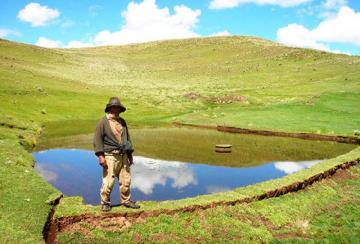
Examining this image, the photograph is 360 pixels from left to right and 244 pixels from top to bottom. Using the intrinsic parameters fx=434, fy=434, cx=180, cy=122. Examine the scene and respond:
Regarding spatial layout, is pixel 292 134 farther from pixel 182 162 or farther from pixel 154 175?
A: pixel 154 175

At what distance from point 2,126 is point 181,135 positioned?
1742 cm

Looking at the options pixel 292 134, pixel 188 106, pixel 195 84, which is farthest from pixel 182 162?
pixel 195 84

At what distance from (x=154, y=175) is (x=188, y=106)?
43034 mm

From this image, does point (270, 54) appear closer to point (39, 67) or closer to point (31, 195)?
point (39, 67)

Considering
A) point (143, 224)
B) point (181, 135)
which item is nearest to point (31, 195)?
Result: point (143, 224)

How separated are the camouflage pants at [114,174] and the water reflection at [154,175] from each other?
3.76m

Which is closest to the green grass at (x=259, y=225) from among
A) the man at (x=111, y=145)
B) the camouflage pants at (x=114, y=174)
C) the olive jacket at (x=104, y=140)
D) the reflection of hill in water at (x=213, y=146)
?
the camouflage pants at (x=114, y=174)

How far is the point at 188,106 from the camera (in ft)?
229

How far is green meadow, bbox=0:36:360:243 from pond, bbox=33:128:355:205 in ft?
7.72

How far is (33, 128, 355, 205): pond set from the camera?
24031 mm

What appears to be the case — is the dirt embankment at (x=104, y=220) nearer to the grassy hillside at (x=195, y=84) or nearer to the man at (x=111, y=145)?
the man at (x=111, y=145)

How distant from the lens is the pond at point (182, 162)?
2403 centimetres

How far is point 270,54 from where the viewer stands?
416 ft

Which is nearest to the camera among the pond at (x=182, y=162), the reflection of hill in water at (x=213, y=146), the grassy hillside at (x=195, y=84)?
the pond at (x=182, y=162)
